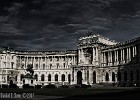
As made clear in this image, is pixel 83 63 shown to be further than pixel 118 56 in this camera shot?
Yes

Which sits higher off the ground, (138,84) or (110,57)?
(110,57)

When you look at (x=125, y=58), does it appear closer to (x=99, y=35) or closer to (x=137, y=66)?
(x=137, y=66)

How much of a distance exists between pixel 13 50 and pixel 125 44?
72.3m

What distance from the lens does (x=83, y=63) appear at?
14738 cm

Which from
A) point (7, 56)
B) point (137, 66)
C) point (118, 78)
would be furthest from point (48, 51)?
point (137, 66)

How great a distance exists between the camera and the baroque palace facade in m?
123

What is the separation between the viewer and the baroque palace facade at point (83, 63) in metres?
123

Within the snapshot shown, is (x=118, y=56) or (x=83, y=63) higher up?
(x=118, y=56)

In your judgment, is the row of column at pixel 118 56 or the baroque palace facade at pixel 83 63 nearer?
the baroque palace facade at pixel 83 63

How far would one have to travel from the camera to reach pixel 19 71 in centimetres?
16350

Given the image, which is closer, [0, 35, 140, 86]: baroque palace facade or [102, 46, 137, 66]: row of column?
[0, 35, 140, 86]: baroque palace facade

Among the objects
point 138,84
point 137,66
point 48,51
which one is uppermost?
point 48,51

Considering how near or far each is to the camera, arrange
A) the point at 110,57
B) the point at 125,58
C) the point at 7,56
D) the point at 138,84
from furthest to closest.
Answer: the point at 7,56 → the point at 110,57 → the point at 125,58 → the point at 138,84

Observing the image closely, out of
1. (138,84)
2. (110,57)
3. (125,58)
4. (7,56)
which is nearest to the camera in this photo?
(138,84)
